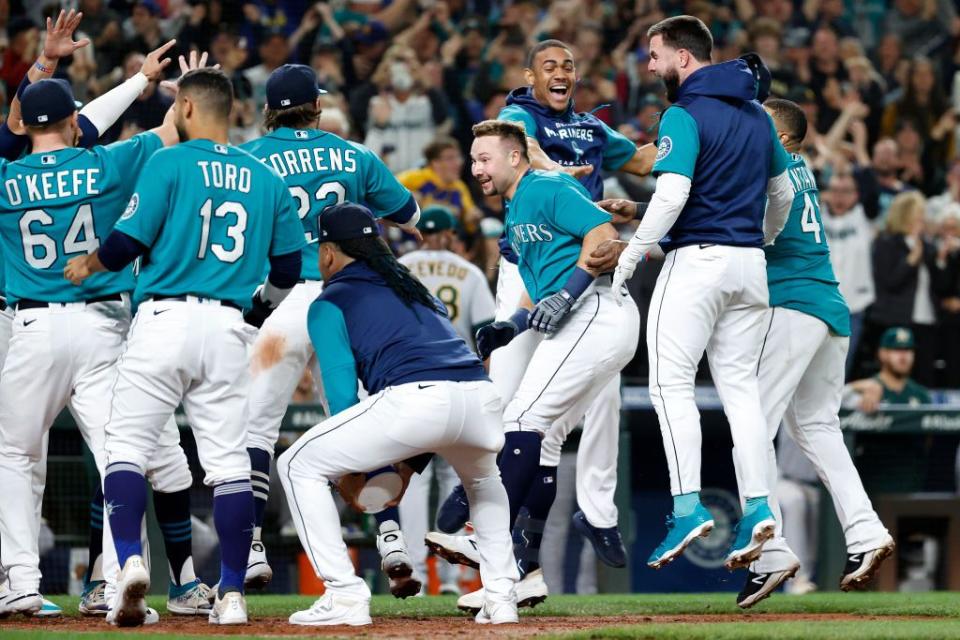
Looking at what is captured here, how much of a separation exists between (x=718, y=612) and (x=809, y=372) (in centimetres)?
119

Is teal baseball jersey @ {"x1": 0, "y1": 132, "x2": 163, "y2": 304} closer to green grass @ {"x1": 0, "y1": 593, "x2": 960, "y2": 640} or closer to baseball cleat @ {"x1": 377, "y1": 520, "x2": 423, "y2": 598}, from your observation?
green grass @ {"x1": 0, "y1": 593, "x2": 960, "y2": 640}

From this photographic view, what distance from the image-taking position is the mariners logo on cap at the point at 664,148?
619 centimetres

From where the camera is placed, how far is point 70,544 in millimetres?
9570

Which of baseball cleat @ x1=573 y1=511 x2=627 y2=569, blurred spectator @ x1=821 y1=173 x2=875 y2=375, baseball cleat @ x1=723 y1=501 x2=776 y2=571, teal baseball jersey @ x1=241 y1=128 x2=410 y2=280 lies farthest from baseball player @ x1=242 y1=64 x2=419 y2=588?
blurred spectator @ x1=821 y1=173 x2=875 y2=375

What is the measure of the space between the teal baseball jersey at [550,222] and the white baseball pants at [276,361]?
1.03 meters

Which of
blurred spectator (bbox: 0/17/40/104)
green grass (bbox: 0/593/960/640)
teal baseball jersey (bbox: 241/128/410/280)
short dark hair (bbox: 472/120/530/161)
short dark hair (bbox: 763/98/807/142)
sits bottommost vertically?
green grass (bbox: 0/593/960/640)

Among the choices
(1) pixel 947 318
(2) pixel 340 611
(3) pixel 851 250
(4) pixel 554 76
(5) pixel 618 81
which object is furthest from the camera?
(5) pixel 618 81

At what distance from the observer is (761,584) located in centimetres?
638

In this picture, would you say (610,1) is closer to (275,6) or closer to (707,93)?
(275,6)

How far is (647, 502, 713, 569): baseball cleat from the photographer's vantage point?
6.00 meters

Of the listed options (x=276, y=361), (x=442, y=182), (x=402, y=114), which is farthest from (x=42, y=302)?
(x=402, y=114)

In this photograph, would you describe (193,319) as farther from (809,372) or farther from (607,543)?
(809,372)

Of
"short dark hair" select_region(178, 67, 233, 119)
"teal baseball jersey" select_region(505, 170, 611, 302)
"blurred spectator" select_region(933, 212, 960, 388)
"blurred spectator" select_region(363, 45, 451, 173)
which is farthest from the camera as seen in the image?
"blurred spectator" select_region(363, 45, 451, 173)

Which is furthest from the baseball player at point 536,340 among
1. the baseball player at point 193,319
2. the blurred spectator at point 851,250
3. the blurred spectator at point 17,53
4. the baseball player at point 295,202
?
the blurred spectator at point 17,53
